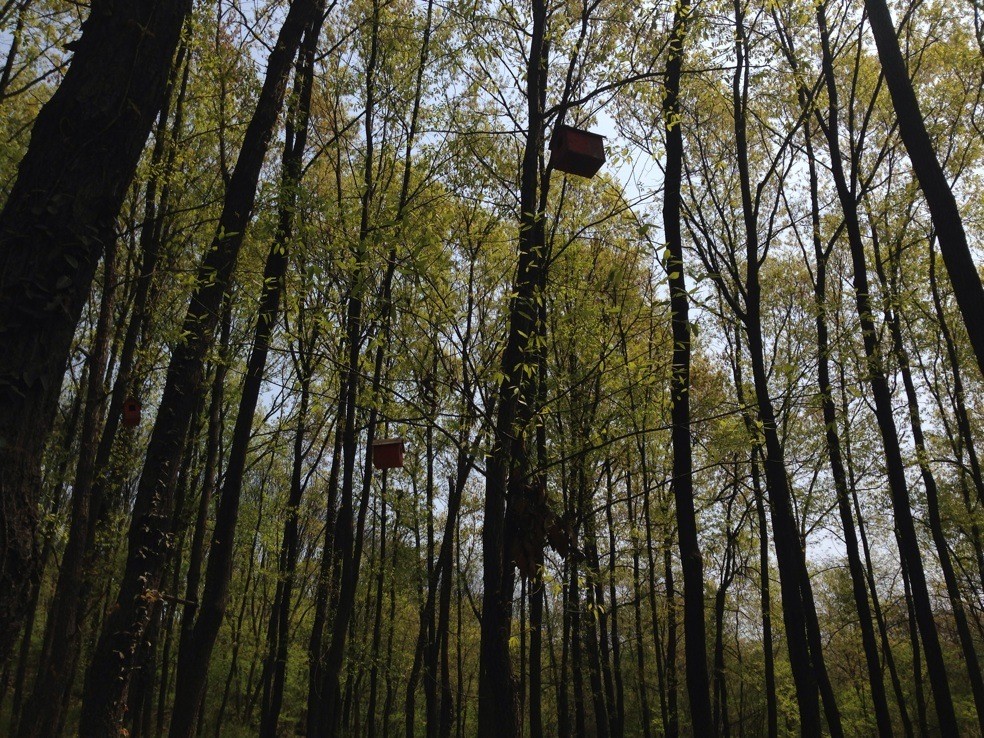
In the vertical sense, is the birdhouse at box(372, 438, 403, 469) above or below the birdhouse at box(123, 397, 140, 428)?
below

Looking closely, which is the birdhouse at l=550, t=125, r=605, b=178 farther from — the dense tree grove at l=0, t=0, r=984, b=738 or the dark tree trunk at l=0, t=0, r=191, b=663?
the dark tree trunk at l=0, t=0, r=191, b=663

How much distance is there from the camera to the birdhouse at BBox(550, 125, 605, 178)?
4.85m

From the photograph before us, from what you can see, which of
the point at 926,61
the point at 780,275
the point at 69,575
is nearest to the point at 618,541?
the point at 780,275

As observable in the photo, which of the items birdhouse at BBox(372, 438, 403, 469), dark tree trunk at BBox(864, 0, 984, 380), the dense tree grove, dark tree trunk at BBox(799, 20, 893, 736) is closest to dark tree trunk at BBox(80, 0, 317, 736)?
the dense tree grove

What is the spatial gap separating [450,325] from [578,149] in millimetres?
1904

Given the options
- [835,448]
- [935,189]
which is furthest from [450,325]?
[835,448]

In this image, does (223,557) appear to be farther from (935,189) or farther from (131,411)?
(935,189)

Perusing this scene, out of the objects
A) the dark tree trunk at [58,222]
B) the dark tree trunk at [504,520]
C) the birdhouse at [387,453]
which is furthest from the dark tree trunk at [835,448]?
the dark tree trunk at [58,222]

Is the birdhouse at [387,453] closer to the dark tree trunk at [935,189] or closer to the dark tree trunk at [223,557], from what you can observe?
the dark tree trunk at [223,557]

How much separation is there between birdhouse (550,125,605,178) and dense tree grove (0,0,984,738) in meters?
0.24

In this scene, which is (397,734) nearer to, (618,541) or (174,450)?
(618,541)

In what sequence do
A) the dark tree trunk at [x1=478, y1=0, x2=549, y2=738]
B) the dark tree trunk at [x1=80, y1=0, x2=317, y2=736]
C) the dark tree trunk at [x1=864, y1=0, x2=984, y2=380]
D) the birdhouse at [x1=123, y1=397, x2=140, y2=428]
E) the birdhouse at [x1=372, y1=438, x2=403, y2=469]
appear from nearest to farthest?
the dark tree trunk at [x1=478, y1=0, x2=549, y2=738] → the dark tree trunk at [x1=80, y1=0, x2=317, y2=736] → the dark tree trunk at [x1=864, y1=0, x2=984, y2=380] → the birdhouse at [x1=123, y1=397, x2=140, y2=428] → the birdhouse at [x1=372, y1=438, x2=403, y2=469]

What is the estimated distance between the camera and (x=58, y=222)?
2125 millimetres

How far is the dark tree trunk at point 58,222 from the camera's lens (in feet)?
6.34
